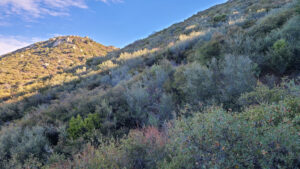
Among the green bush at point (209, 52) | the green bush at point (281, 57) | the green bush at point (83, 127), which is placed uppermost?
the green bush at point (209, 52)

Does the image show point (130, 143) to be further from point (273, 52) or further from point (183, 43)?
point (183, 43)

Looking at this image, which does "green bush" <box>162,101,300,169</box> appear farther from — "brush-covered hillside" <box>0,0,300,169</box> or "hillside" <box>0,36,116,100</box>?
"hillside" <box>0,36,116,100</box>

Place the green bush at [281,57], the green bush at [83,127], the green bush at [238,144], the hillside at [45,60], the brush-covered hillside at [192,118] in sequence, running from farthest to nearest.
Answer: the hillside at [45,60] < the green bush at [281,57] < the green bush at [83,127] < the brush-covered hillside at [192,118] < the green bush at [238,144]

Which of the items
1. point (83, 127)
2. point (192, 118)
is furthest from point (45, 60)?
point (192, 118)

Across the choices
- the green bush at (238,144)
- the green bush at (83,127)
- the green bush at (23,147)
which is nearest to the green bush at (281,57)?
the green bush at (238,144)

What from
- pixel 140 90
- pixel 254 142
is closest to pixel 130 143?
pixel 254 142

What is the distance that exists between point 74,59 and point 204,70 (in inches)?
1288

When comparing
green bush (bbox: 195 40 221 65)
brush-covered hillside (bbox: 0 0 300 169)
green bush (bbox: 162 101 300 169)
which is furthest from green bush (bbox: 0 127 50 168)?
green bush (bbox: 195 40 221 65)

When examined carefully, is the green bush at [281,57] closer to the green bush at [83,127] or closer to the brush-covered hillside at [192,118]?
the brush-covered hillside at [192,118]

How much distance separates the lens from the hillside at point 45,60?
72.6 ft

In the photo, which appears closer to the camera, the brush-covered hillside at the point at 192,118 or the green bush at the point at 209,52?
the brush-covered hillside at the point at 192,118

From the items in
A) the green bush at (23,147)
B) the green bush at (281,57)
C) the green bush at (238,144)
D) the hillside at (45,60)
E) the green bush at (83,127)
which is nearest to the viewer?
the green bush at (238,144)

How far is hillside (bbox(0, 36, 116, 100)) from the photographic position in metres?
22.1

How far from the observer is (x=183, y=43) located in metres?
10.1
